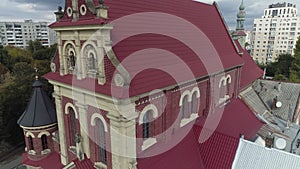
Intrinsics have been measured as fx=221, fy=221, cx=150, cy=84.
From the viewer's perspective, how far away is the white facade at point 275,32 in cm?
7969

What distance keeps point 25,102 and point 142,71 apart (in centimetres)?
2575

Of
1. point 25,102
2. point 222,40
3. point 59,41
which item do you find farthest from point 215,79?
point 25,102

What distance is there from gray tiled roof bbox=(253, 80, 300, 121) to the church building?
11.4 meters

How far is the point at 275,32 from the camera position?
84.6 m

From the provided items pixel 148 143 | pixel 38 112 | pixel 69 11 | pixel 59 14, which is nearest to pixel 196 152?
pixel 148 143

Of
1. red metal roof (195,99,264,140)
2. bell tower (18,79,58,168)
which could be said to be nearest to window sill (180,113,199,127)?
red metal roof (195,99,264,140)

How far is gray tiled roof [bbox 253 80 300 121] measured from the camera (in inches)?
1012

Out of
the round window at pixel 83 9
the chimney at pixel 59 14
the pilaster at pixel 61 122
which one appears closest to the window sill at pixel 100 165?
the pilaster at pixel 61 122

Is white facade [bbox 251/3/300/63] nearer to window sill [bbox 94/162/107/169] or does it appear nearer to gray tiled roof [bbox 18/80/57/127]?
gray tiled roof [bbox 18/80/57/127]

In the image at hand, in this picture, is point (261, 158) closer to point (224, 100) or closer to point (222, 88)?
point (222, 88)

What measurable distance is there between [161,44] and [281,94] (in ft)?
74.2

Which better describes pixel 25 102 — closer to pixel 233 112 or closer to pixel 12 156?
pixel 12 156

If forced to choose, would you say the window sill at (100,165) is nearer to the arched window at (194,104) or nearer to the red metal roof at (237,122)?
the red metal roof at (237,122)

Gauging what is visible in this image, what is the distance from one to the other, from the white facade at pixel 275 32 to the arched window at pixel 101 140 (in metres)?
84.5
